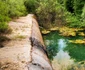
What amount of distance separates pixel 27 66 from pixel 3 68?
2.59ft

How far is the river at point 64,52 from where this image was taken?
12.7m

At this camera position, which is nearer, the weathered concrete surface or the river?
the weathered concrete surface

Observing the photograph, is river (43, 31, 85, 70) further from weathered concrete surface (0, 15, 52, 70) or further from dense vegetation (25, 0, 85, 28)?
dense vegetation (25, 0, 85, 28)

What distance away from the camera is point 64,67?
12281 mm

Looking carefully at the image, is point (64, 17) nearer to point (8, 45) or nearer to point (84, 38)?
point (84, 38)

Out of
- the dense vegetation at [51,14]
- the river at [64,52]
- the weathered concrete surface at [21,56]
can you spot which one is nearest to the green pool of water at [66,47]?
the river at [64,52]

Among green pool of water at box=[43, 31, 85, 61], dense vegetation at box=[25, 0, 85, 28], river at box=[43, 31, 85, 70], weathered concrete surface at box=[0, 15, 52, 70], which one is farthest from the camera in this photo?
dense vegetation at box=[25, 0, 85, 28]

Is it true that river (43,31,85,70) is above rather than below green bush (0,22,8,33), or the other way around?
below

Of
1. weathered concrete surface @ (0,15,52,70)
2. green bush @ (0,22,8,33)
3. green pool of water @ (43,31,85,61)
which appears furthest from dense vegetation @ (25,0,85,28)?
weathered concrete surface @ (0,15,52,70)

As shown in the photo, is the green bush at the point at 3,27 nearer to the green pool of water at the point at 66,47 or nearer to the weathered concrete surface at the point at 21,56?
the weathered concrete surface at the point at 21,56

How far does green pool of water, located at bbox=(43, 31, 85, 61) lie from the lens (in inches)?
580

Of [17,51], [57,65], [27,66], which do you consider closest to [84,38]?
[57,65]

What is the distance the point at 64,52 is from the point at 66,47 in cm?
118

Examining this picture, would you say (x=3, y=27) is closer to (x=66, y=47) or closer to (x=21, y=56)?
(x=21, y=56)
